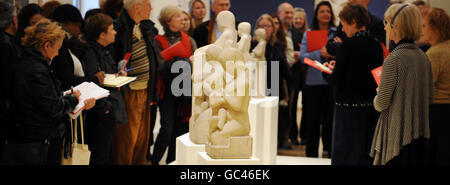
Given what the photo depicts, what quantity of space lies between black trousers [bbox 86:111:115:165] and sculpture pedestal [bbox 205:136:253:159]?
1.29 meters

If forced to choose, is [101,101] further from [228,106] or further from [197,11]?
[197,11]

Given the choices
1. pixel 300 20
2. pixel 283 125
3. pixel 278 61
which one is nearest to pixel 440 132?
pixel 278 61

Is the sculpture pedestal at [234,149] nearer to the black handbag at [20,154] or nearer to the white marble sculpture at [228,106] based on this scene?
the white marble sculpture at [228,106]

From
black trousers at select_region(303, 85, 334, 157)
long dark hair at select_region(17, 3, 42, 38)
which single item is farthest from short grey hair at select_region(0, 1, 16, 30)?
black trousers at select_region(303, 85, 334, 157)

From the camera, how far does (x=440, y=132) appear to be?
148 inches

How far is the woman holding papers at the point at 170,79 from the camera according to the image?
213 inches

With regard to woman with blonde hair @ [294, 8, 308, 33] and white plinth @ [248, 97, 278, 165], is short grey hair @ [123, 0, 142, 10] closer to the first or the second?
white plinth @ [248, 97, 278, 165]

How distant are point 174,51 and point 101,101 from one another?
1.27 m

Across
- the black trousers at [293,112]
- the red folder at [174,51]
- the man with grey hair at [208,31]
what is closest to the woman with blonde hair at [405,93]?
the red folder at [174,51]

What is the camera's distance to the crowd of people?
10.9 feet

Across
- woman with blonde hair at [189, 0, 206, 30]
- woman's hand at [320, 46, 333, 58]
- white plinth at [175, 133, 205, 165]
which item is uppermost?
woman with blonde hair at [189, 0, 206, 30]

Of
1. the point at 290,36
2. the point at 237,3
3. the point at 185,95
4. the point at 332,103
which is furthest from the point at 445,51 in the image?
the point at 237,3
